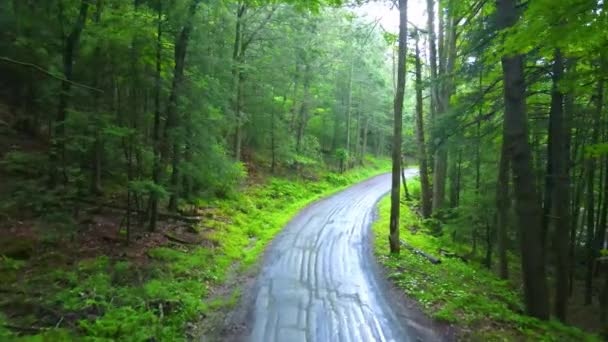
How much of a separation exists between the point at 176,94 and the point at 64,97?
2.80 meters

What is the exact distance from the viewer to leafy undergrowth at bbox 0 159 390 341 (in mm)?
5883

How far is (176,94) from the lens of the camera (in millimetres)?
10641

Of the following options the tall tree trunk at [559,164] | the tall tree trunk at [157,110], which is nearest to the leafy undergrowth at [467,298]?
the tall tree trunk at [559,164]

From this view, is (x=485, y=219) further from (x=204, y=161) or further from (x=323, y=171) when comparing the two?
(x=323, y=171)

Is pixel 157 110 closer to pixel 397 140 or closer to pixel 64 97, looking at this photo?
pixel 64 97

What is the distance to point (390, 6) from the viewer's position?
11.3m

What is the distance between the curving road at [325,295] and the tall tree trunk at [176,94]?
403 cm

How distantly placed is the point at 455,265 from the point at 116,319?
941 centimetres

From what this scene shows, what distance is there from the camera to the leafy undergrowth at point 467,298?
22.0 ft

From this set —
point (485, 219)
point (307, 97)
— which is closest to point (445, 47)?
point (485, 219)

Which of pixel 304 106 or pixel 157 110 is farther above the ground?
pixel 304 106

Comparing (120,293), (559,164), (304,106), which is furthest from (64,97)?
(304,106)

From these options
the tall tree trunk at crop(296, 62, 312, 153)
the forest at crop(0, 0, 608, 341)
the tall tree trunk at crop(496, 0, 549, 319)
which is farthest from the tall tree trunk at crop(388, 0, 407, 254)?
the tall tree trunk at crop(296, 62, 312, 153)

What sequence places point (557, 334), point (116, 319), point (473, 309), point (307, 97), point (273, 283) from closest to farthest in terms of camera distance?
point (116, 319)
point (557, 334)
point (473, 309)
point (273, 283)
point (307, 97)
